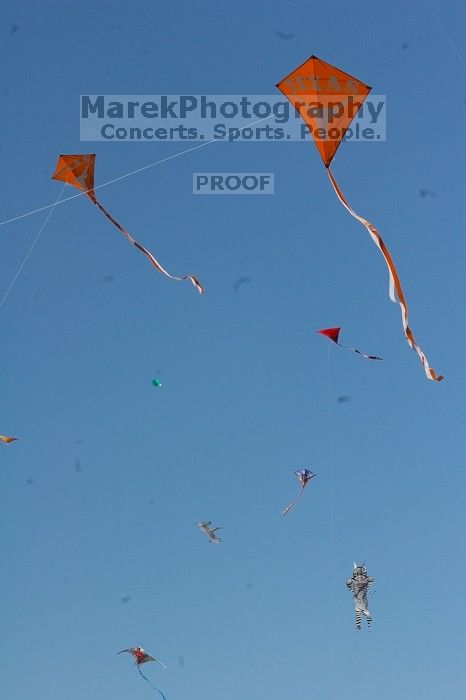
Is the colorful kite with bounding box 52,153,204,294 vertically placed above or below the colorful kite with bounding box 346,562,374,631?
above

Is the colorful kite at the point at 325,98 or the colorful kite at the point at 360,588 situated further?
the colorful kite at the point at 360,588

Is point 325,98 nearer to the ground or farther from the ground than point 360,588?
farther from the ground

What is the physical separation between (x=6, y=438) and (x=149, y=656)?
4938mm

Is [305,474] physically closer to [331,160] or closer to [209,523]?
[209,523]

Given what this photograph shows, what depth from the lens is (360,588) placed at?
63.7 ft

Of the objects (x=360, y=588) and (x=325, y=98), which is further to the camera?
(x=360, y=588)

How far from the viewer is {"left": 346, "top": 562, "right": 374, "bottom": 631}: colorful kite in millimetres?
19156

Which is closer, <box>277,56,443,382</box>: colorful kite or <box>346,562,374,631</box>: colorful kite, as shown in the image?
<box>277,56,443,382</box>: colorful kite

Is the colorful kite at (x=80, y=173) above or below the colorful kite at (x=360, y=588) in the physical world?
above

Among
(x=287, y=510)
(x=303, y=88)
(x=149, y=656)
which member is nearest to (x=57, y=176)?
(x=303, y=88)

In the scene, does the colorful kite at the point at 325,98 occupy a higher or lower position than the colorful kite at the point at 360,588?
higher

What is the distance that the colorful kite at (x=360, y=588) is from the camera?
19.2 m

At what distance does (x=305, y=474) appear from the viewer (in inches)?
773

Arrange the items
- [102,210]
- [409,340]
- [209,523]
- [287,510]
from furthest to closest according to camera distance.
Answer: [209,523], [287,510], [102,210], [409,340]
